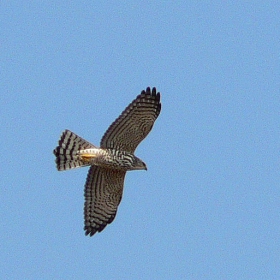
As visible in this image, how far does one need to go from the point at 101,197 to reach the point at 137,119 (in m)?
2.06

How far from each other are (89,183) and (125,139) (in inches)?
56.8

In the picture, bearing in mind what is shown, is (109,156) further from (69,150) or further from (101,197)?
(101,197)

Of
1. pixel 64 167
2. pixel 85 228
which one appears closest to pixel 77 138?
pixel 64 167

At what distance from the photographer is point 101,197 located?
797 inches

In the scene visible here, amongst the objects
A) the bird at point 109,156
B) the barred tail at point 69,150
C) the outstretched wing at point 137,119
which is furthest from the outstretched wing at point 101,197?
the outstretched wing at point 137,119

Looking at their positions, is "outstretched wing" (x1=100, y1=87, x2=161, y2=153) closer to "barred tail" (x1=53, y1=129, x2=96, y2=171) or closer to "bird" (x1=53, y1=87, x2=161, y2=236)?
"bird" (x1=53, y1=87, x2=161, y2=236)

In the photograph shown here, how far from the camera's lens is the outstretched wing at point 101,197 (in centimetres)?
2003

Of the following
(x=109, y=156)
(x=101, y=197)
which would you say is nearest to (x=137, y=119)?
(x=109, y=156)

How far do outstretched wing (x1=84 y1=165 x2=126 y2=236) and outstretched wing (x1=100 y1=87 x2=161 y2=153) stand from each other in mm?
1017

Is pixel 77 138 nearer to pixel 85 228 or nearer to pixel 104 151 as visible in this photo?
pixel 104 151

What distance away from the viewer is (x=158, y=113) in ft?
62.6

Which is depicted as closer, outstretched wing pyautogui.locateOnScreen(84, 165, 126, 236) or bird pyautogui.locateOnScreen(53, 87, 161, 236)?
bird pyautogui.locateOnScreen(53, 87, 161, 236)

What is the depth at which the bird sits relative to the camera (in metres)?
19.0

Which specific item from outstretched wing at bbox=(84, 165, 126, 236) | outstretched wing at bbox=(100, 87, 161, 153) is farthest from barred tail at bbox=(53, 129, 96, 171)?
outstretched wing at bbox=(84, 165, 126, 236)
